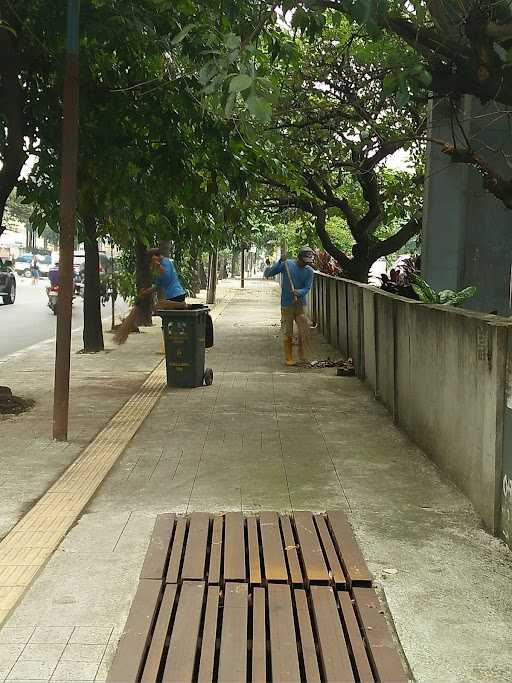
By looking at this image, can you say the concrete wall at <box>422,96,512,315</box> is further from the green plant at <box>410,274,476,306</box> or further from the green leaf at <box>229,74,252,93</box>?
the green leaf at <box>229,74,252,93</box>

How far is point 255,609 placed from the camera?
3.77 meters

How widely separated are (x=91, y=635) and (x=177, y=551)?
1.02 metres

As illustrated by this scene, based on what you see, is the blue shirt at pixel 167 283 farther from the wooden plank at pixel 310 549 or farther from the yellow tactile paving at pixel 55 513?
the wooden plank at pixel 310 549

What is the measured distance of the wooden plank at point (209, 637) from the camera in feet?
10.5

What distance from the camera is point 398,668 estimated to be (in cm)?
324

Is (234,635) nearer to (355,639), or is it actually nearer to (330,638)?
(330,638)

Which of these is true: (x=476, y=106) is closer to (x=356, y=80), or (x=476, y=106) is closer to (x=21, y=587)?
(x=356, y=80)

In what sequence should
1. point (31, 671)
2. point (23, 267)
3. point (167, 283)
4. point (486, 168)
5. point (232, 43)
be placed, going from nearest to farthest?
point (31, 671) < point (232, 43) < point (486, 168) < point (167, 283) < point (23, 267)

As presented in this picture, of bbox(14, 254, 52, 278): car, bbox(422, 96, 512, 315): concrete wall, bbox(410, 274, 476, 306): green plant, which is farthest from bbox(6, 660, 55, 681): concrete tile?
bbox(14, 254, 52, 278): car

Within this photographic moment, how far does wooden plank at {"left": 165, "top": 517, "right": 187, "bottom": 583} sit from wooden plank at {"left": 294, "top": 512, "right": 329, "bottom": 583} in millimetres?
669

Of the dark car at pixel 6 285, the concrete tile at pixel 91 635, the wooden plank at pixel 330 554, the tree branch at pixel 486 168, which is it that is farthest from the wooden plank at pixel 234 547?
the dark car at pixel 6 285

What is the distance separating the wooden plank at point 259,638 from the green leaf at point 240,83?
7.91 feet

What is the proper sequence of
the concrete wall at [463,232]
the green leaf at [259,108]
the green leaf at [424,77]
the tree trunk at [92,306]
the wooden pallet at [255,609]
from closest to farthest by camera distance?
the wooden pallet at [255,609], the green leaf at [259,108], the green leaf at [424,77], the concrete wall at [463,232], the tree trunk at [92,306]

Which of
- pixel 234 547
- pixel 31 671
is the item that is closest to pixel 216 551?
pixel 234 547
